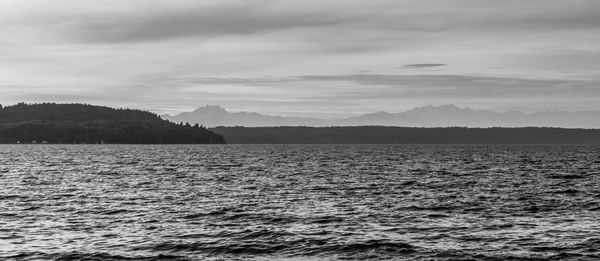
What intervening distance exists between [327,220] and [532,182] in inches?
1923

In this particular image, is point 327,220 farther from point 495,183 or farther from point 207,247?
point 495,183

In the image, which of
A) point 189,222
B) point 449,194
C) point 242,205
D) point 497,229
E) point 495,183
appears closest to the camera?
point 497,229

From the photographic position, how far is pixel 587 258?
3478 centimetres

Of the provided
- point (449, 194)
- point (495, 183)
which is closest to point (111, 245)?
point (449, 194)

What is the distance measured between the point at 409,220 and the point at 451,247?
38.0 ft

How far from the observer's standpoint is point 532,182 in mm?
89062

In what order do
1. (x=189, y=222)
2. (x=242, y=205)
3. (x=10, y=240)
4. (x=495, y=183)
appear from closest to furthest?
(x=10, y=240)
(x=189, y=222)
(x=242, y=205)
(x=495, y=183)

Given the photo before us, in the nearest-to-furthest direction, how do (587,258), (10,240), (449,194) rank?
(587,258) < (10,240) < (449,194)

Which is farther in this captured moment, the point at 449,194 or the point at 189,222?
the point at 449,194

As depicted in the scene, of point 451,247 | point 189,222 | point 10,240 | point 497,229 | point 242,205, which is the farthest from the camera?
point 242,205

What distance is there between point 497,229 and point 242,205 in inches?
897

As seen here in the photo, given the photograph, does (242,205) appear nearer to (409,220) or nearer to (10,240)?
(409,220)

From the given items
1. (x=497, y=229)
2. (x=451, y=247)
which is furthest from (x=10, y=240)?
(x=497, y=229)

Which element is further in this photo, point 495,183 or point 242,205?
point 495,183
